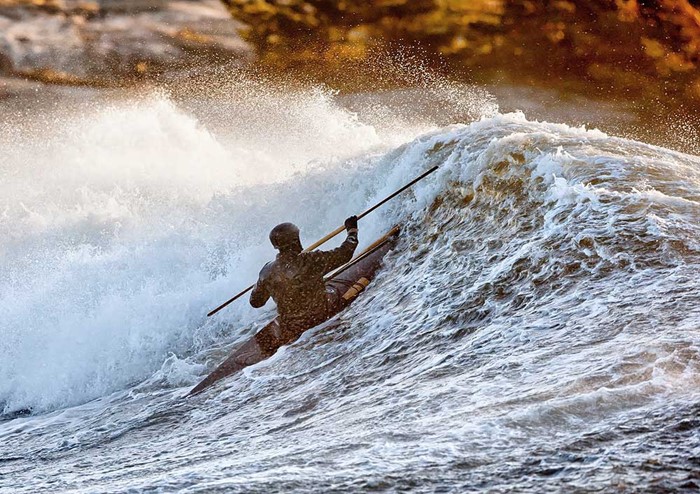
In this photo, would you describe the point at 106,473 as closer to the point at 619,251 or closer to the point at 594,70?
the point at 619,251

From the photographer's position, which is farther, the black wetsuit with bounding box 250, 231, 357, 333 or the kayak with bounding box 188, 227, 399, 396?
the black wetsuit with bounding box 250, 231, 357, 333

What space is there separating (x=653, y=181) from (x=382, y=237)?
2.67 m

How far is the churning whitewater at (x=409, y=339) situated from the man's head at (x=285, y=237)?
30.2 inches

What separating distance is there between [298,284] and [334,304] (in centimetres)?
55

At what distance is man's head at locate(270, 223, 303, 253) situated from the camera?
5.72 meters

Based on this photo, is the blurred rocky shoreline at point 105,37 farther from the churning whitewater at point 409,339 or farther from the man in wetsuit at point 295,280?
the man in wetsuit at point 295,280

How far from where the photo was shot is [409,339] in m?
4.82

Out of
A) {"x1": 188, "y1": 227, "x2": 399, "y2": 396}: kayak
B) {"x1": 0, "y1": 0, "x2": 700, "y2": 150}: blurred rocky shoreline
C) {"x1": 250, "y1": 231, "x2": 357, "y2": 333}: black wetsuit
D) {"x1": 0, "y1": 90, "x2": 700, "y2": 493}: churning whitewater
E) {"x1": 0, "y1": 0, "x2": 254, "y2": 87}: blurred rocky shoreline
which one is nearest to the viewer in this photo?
{"x1": 0, "y1": 90, "x2": 700, "y2": 493}: churning whitewater

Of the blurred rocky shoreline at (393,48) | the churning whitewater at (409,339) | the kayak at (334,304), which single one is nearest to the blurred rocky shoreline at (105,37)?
the blurred rocky shoreline at (393,48)

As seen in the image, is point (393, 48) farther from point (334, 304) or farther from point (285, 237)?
point (285, 237)

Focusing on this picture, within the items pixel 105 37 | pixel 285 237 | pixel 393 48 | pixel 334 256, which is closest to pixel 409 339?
pixel 334 256

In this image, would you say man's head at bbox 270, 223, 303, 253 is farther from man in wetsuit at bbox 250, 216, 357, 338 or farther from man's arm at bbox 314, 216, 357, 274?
man's arm at bbox 314, 216, 357, 274

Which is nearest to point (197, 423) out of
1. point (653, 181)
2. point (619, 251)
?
point (619, 251)

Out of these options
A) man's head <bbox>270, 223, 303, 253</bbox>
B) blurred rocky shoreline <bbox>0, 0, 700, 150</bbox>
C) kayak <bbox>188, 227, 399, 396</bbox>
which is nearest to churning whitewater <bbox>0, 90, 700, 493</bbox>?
kayak <bbox>188, 227, 399, 396</bbox>
